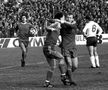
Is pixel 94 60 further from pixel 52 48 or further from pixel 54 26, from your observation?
pixel 54 26

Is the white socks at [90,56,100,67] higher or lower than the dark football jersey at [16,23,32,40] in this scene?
lower

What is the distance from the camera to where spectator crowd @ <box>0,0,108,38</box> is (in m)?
47.4

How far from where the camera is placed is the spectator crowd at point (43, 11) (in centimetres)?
4741

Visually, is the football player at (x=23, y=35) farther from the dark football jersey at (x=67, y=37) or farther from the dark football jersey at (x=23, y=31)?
the dark football jersey at (x=67, y=37)

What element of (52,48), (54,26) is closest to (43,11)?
(52,48)

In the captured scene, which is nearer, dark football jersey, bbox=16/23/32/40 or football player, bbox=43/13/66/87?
football player, bbox=43/13/66/87

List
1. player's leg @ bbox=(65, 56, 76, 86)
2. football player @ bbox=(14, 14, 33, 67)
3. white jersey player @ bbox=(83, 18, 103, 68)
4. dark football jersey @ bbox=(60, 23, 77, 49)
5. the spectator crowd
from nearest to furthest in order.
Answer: player's leg @ bbox=(65, 56, 76, 86)
dark football jersey @ bbox=(60, 23, 77, 49)
white jersey player @ bbox=(83, 18, 103, 68)
football player @ bbox=(14, 14, 33, 67)
the spectator crowd

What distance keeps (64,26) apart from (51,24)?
645mm

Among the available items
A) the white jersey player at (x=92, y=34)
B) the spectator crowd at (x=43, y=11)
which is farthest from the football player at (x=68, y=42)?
the spectator crowd at (x=43, y=11)

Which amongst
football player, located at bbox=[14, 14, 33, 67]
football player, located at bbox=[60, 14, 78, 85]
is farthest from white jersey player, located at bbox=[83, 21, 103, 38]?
football player, located at bbox=[60, 14, 78, 85]

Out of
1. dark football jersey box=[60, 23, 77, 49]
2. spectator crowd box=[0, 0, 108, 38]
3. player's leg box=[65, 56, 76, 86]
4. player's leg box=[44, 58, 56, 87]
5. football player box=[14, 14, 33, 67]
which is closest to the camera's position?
player's leg box=[44, 58, 56, 87]

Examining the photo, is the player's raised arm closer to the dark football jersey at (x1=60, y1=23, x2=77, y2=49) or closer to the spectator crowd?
the dark football jersey at (x1=60, y1=23, x2=77, y2=49)

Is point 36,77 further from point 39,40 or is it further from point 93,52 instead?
point 39,40

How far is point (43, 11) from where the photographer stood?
4966 centimetres
